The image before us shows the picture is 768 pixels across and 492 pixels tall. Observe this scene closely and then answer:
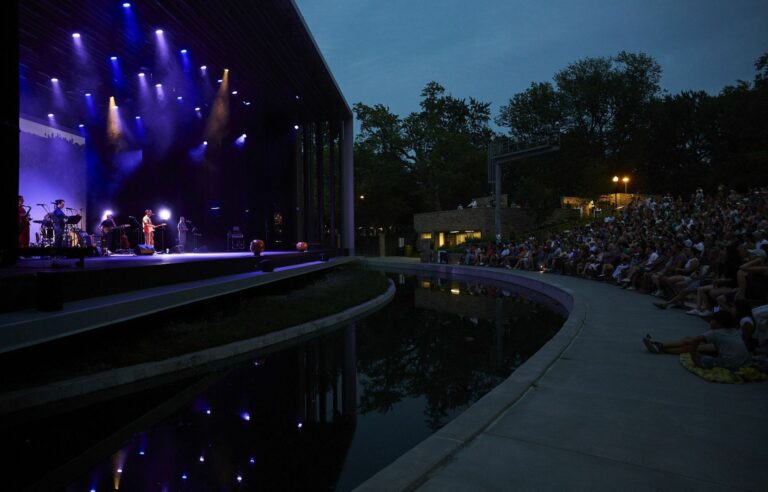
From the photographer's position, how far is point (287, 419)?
5.15 metres

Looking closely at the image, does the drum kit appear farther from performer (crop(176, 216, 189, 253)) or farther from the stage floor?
performer (crop(176, 216, 189, 253))

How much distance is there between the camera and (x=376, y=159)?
158ft

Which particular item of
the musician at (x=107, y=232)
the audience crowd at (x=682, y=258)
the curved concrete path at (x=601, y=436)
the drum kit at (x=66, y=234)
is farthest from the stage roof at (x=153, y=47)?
the audience crowd at (x=682, y=258)

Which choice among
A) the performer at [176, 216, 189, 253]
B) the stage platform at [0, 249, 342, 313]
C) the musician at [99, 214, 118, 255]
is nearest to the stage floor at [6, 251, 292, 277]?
the stage platform at [0, 249, 342, 313]

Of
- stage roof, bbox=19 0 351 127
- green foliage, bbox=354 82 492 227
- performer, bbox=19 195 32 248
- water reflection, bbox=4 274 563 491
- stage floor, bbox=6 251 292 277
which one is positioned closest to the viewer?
water reflection, bbox=4 274 563 491

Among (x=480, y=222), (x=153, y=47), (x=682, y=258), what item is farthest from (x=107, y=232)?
(x=480, y=222)

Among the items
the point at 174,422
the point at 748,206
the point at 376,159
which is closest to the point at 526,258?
the point at 748,206

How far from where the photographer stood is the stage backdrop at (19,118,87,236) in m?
15.1

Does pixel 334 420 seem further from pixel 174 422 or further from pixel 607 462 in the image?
pixel 607 462

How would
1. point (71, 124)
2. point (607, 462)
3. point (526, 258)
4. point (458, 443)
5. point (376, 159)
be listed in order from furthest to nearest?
point (376, 159), point (526, 258), point (71, 124), point (458, 443), point (607, 462)

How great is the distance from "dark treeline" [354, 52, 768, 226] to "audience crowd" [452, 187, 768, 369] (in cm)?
1603

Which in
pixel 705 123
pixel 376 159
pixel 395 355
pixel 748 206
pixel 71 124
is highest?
pixel 705 123

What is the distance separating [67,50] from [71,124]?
516 cm

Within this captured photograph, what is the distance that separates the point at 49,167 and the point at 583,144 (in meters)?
55.4
